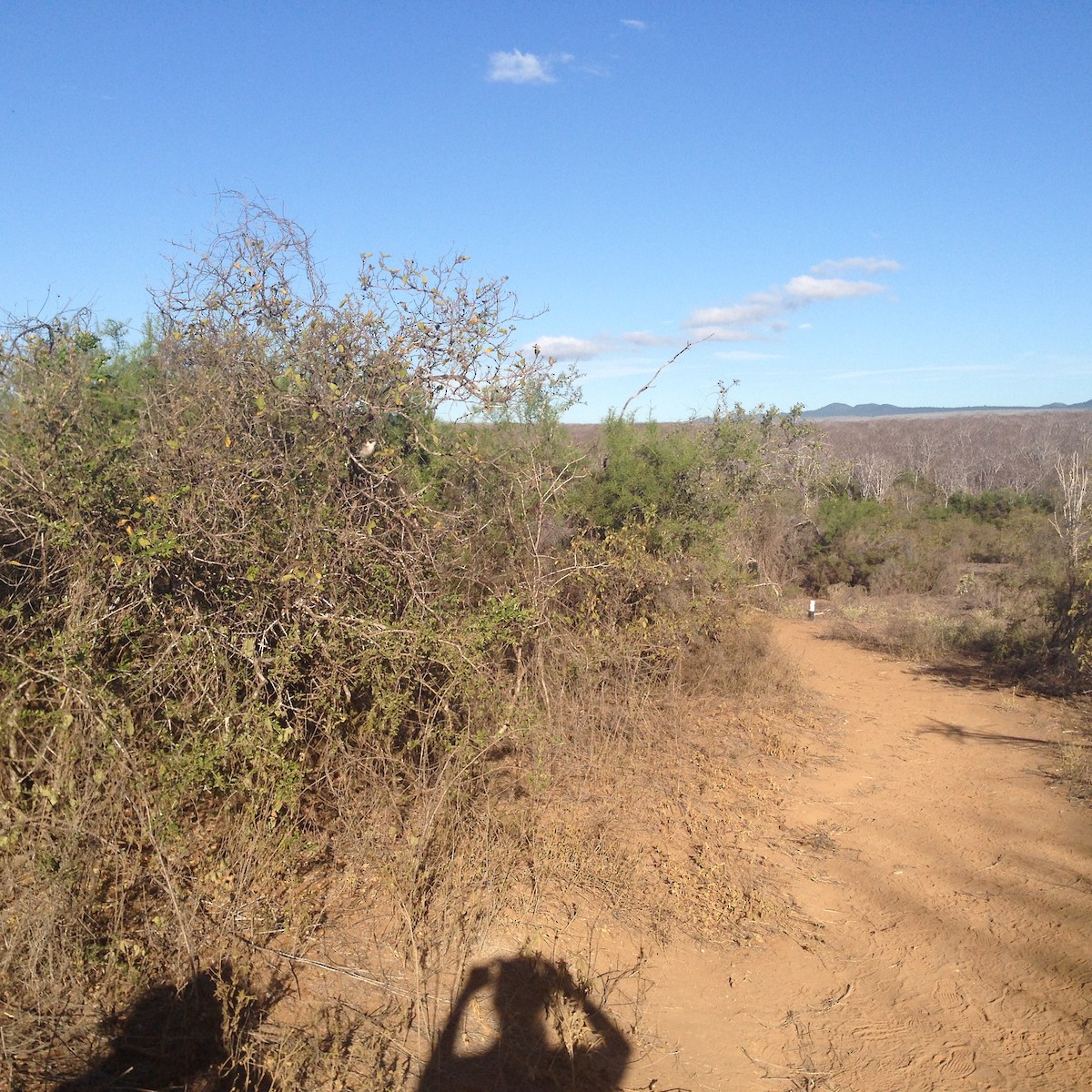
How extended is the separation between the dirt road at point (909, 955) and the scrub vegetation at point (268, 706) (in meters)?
0.56

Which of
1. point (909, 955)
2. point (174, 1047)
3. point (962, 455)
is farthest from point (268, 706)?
point (962, 455)

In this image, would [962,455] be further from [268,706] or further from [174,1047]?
[174,1047]

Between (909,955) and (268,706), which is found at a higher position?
(268,706)

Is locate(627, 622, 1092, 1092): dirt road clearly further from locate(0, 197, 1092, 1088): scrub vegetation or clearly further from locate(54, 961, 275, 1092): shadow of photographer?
locate(54, 961, 275, 1092): shadow of photographer

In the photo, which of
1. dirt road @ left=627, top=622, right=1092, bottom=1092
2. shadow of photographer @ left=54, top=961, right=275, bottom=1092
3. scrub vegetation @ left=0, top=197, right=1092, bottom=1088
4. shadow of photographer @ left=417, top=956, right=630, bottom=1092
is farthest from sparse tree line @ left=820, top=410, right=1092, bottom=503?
shadow of photographer @ left=54, top=961, right=275, bottom=1092

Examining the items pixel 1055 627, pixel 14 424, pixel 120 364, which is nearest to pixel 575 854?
pixel 14 424

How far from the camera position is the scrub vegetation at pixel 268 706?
3434 mm

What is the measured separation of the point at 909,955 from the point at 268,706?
360 centimetres

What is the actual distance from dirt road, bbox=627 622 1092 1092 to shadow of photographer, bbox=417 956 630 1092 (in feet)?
0.67

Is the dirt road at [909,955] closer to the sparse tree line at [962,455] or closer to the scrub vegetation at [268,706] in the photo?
the scrub vegetation at [268,706]

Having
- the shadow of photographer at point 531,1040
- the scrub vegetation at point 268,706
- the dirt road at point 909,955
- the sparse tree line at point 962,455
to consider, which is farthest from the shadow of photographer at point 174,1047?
the sparse tree line at point 962,455

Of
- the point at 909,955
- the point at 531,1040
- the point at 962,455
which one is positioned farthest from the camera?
the point at 962,455

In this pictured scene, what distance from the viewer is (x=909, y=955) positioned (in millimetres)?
4562

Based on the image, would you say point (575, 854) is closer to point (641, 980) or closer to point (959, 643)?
point (641, 980)
